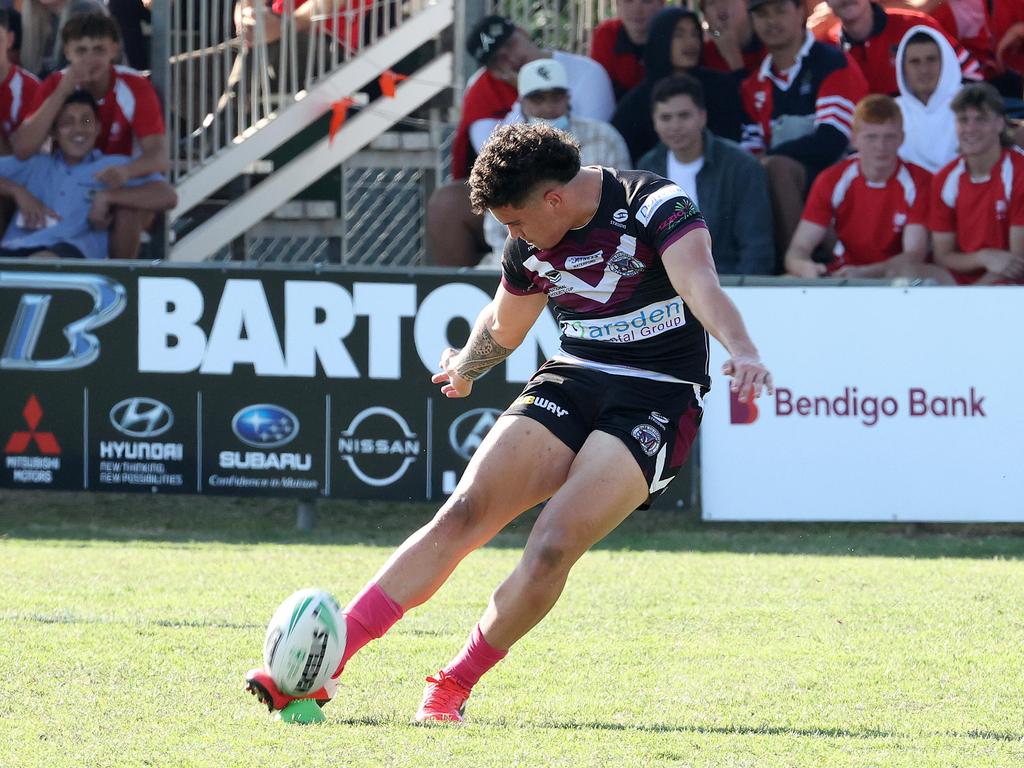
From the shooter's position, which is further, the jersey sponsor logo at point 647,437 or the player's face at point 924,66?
the player's face at point 924,66

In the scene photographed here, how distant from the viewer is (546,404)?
513 cm

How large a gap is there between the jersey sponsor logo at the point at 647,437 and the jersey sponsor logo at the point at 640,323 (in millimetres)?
319

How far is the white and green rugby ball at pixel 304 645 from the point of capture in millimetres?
4715

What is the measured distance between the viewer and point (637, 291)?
509 centimetres

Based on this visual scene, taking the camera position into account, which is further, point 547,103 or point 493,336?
point 547,103

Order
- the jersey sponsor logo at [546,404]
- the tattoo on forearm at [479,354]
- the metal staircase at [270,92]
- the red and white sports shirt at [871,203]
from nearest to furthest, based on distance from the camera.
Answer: the jersey sponsor logo at [546,404] → the tattoo on forearm at [479,354] → the red and white sports shirt at [871,203] → the metal staircase at [270,92]

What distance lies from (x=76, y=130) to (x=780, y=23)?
16.6 ft

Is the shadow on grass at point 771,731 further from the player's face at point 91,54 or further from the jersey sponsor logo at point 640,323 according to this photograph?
the player's face at point 91,54

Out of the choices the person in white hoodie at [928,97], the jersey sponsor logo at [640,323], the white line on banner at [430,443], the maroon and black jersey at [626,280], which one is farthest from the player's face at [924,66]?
the jersey sponsor logo at [640,323]

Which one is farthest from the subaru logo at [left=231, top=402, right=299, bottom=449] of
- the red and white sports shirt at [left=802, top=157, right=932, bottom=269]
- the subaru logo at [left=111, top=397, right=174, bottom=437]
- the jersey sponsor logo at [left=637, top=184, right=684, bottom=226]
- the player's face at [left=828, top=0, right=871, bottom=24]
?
the jersey sponsor logo at [left=637, top=184, right=684, bottom=226]

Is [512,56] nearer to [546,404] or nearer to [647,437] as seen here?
[546,404]

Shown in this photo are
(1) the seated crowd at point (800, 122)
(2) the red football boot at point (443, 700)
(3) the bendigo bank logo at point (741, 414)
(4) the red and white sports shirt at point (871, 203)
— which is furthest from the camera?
(4) the red and white sports shirt at point (871, 203)

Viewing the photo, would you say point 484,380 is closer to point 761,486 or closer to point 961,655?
point 761,486

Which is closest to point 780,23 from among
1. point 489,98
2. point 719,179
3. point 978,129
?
point 719,179
